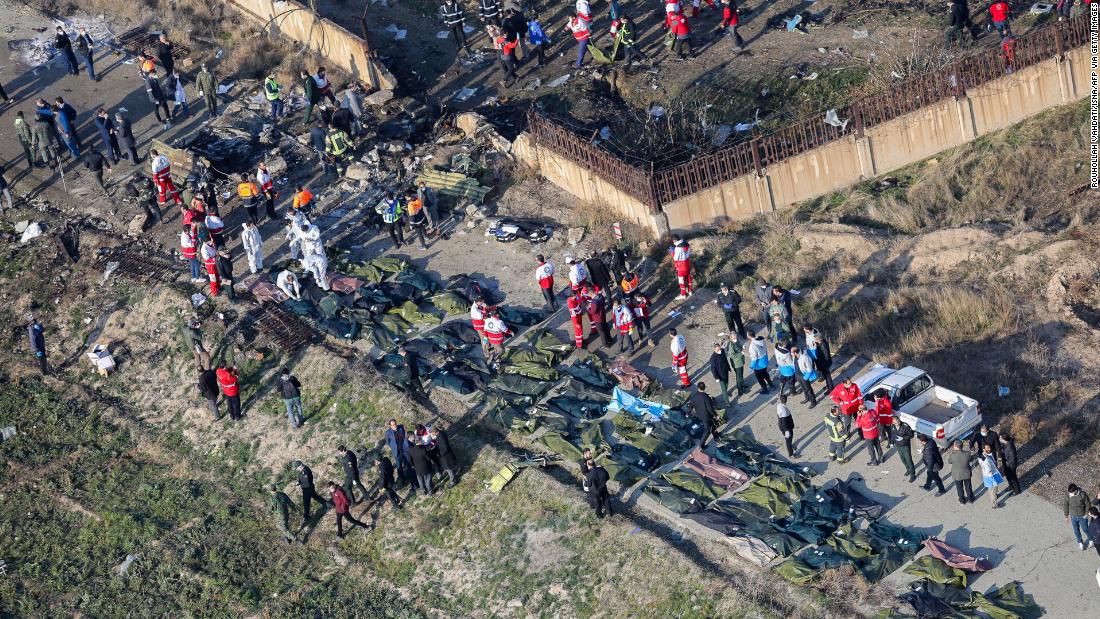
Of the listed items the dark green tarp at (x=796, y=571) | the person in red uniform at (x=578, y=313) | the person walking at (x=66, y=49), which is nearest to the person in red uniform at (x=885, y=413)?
the dark green tarp at (x=796, y=571)

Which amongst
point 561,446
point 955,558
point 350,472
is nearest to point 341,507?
point 350,472

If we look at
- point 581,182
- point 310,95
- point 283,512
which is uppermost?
point 310,95

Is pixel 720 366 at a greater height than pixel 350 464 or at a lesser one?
greater

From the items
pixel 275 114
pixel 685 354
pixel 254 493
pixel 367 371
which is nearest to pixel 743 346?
pixel 685 354

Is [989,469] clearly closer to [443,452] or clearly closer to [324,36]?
[443,452]

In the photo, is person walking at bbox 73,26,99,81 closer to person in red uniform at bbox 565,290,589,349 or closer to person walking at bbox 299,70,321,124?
person walking at bbox 299,70,321,124

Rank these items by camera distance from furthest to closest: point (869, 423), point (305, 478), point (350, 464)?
1. point (305, 478)
2. point (350, 464)
3. point (869, 423)
